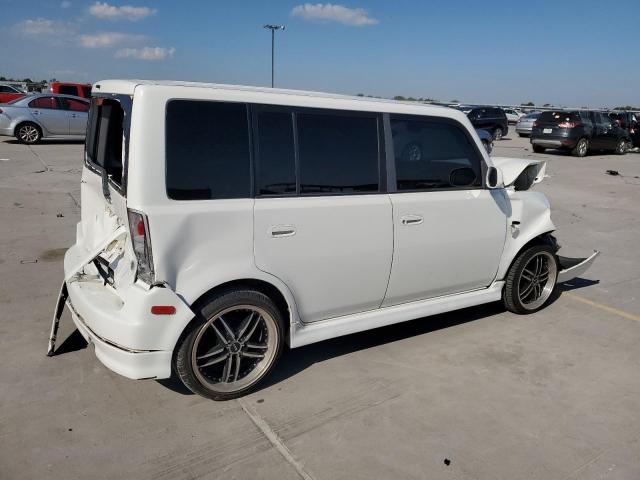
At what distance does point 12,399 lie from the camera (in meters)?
3.32

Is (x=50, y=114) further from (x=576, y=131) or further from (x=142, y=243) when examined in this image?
(x=576, y=131)

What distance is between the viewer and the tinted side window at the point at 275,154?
3283 millimetres

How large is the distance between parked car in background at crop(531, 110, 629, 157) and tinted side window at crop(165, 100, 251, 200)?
1838cm

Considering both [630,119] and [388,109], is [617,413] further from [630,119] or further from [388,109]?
[630,119]

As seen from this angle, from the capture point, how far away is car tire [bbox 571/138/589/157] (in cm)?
1927

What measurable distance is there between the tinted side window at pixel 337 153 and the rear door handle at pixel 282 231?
25 cm

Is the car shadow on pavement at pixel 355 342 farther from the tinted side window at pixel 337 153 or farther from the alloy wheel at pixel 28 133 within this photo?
the alloy wheel at pixel 28 133

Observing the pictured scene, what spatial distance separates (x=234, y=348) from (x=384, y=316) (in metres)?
1.16

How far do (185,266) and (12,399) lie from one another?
4.59ft

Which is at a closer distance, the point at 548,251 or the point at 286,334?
the point at 286,334

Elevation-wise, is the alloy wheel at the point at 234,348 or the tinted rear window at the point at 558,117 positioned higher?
the tinted rear window at the point at 558,117

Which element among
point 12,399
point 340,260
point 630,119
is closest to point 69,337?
point 12,399

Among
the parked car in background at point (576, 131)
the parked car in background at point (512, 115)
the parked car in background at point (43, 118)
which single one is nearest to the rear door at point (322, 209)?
the parked car in background at point (43, 118)

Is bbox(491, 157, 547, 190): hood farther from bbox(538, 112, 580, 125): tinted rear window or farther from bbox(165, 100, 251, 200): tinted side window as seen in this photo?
bbox(538, 112, 580, 125): tinted rear window
